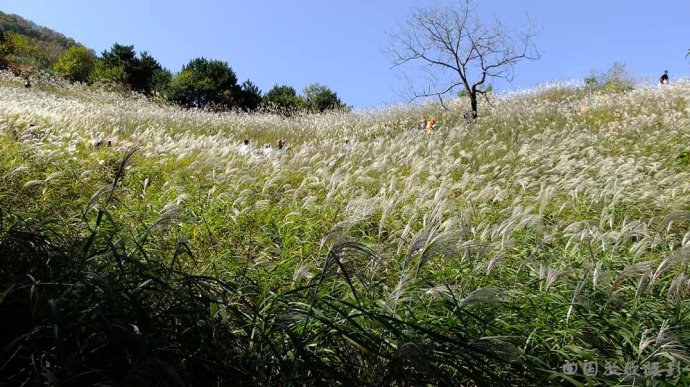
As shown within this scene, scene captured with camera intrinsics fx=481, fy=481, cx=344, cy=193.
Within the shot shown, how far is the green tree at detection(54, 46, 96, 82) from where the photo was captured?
31469mm

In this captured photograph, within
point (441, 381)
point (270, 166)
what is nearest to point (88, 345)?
point (441, 381)

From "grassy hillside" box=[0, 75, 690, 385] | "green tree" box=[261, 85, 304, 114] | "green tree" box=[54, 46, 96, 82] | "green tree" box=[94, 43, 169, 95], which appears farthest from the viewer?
"green tree" box=[261, 85, 304, 114]

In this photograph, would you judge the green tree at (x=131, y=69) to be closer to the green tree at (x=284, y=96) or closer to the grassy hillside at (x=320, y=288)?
the green tree at (x=284, y=96)

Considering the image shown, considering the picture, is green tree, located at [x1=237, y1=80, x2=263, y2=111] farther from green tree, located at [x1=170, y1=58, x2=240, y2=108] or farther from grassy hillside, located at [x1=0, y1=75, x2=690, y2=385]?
grassy hillside, located at [x1=0, y1=75, x2=690, y2=385]

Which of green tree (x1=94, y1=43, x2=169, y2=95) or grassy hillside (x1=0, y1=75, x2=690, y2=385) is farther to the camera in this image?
green tree (x1=94, y1=43, x2=169, y2=95)

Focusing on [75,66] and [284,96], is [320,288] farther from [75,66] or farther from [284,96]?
[284,96]

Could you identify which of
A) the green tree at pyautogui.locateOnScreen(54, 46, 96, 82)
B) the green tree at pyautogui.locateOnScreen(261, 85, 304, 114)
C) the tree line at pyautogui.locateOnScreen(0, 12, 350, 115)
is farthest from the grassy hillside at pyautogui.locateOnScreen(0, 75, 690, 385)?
the green tree at pyautogui.locateOnScreen(261, 85, 304, 114)

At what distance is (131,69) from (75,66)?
3.76 m

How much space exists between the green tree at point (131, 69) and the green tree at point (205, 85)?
1337mm

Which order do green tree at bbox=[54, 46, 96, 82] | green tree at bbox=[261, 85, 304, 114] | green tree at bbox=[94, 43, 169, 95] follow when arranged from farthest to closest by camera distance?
green tree at bbox=[261, 85, 304, 114] → green tree at bbox=[54, 46, 96, 82] → green tree at bbox=[94, 43, 169, 95]

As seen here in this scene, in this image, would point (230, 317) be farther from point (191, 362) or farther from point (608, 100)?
point (608, 100)

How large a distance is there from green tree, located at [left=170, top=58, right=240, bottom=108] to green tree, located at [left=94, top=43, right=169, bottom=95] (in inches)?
52.7

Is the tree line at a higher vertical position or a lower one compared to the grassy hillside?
higher

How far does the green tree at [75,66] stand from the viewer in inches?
1239
